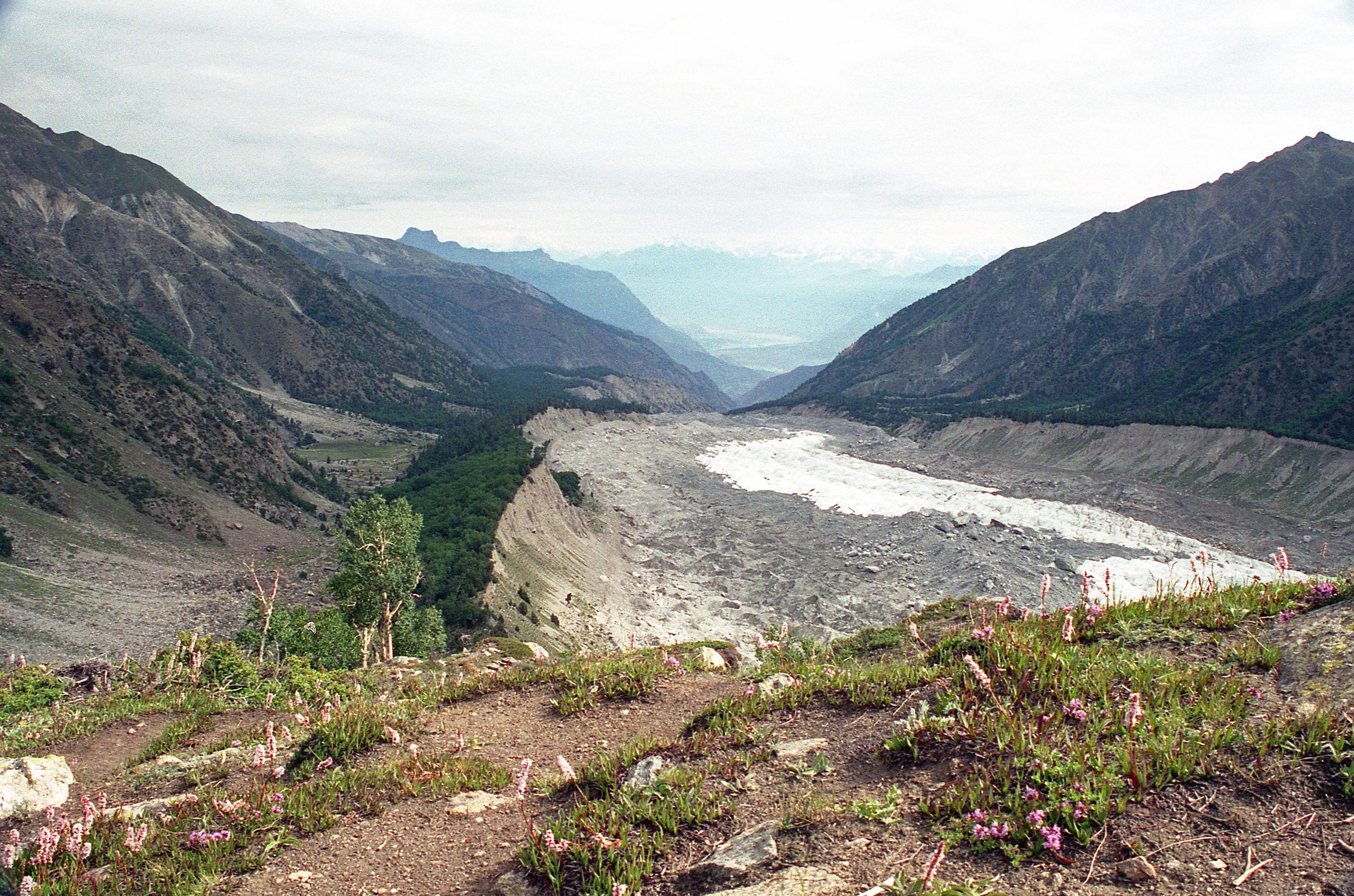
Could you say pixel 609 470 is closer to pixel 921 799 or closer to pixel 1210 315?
pixel 921 799

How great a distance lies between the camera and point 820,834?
16.1 ft

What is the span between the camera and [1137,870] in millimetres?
3982

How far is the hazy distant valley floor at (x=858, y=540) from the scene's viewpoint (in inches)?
2149

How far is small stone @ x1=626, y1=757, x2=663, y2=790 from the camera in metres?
6.01

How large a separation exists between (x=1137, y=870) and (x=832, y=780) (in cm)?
228

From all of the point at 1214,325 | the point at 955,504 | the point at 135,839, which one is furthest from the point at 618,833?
the point at 1214,325

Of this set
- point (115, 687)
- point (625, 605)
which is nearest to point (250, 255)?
point (625, 605)

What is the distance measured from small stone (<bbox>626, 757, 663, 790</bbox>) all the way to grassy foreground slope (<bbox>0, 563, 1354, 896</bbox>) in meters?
0.07

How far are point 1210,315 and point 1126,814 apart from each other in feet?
582

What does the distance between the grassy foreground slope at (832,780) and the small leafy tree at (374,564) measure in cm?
1374

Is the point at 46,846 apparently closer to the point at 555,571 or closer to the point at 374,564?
the point at 374,564

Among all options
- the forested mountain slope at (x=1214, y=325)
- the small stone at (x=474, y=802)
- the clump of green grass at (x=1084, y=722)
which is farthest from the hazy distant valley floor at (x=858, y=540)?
the small stone at (x=474, y=802)

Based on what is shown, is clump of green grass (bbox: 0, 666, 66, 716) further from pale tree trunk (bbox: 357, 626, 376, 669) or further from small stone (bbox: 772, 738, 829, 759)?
small stone (bbox: 772, 738, 829, 759)

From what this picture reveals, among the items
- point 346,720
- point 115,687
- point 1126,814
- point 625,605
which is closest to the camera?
point 1126,814
